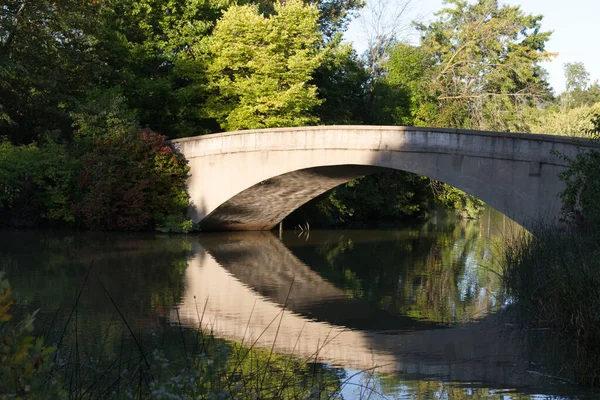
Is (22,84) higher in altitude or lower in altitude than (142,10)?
lower

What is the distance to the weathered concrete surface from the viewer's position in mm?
14344

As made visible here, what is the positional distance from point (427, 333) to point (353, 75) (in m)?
18.2

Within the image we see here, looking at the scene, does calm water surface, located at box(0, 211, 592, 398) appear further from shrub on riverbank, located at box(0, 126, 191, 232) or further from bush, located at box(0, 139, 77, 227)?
bush, located at box(0, 139, 77, 227)

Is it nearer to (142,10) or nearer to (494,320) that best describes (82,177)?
(142,10)

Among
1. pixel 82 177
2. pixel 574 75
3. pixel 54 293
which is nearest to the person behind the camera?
pixel 54 293

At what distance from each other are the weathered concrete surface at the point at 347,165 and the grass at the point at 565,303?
3.07 meters

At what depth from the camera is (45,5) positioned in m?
21.8

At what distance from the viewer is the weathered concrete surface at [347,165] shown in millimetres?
14344

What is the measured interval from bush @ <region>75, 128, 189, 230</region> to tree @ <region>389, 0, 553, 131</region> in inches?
434

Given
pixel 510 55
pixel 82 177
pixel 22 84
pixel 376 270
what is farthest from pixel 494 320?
pixel 510 55

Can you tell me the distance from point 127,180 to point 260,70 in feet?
17.3

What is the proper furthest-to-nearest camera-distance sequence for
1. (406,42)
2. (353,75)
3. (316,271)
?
(406,42) → (353,75) → (316,271)

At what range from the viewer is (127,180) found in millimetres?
18953

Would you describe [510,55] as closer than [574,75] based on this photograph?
Yes
